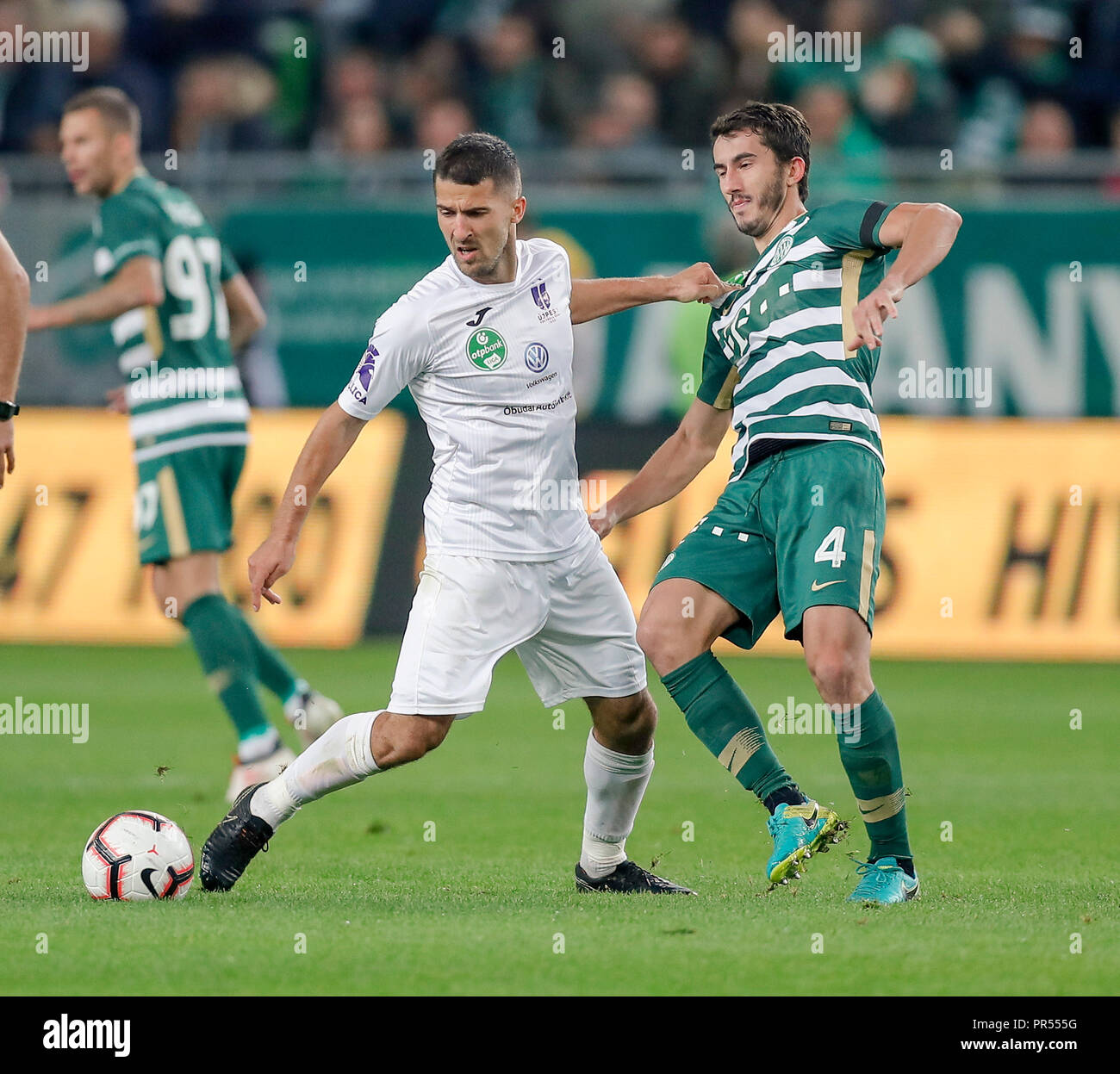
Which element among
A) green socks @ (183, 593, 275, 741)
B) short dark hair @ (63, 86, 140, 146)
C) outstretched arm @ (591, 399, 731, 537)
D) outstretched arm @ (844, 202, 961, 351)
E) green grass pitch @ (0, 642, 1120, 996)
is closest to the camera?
green grass pitch @ (0, 642, 1120, 996)

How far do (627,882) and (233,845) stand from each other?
126 cm

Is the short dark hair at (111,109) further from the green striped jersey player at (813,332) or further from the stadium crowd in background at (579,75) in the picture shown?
the stadium crowd in background at (579,75)

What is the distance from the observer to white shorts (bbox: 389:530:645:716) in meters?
5.73

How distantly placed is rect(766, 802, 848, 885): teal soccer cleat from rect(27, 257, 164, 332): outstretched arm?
4078 millimetres

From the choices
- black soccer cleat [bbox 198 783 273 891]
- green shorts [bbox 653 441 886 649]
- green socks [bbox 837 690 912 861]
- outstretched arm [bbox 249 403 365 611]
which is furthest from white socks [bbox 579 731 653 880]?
outstretched arm [bbox 249 403 365 611]

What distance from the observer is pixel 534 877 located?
639 cm

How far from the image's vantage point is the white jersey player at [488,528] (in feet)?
18.8

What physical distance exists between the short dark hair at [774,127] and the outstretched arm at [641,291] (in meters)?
0.43

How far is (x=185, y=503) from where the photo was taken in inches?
330

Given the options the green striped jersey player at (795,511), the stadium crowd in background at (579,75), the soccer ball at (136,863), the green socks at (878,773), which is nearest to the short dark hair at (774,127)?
the green striped jersey player at (795,511)

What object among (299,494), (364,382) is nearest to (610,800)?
(299,494)

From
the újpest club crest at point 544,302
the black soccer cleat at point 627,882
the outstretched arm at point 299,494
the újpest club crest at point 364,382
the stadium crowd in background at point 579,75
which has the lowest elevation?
the black soccer cleat at point 627,882

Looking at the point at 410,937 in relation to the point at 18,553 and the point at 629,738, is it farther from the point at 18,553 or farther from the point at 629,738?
the point at 18,553

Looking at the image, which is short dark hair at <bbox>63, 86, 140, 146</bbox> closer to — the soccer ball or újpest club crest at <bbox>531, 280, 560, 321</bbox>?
újpest club crest at <bbox>531, 280, 560, 321</bbox>
